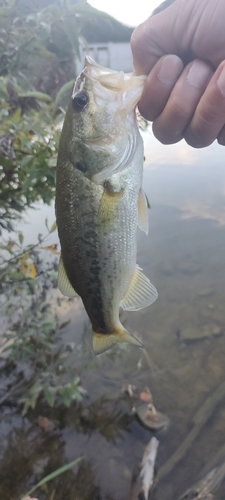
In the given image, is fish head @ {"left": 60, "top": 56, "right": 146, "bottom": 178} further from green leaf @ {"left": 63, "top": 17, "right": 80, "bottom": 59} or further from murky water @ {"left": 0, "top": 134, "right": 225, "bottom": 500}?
murky water @ {"left": 0, "top": 134, "right": 225, "bottom": 500}

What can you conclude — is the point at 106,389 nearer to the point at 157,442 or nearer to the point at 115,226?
the point at 157,442

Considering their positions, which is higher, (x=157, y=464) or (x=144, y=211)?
(x=144, y=211)

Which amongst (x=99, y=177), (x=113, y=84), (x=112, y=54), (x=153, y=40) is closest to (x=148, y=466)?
(x=99, y=177)

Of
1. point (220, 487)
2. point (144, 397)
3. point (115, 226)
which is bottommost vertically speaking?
point (144, 397)

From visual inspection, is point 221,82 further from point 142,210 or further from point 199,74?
point 142,210

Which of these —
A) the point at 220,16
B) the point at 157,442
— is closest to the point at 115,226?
the point at 220,16

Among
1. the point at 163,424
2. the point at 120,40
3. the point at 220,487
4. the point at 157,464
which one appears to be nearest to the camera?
the point at 220,487

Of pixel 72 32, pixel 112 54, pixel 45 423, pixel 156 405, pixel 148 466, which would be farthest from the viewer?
pixel 112 54
